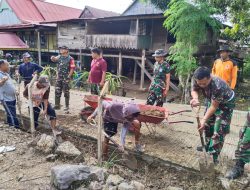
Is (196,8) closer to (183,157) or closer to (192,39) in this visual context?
(192,39)

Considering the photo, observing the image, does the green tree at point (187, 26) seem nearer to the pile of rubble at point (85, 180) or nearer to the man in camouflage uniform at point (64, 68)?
the man in camouflage uniform at point (64, 68)

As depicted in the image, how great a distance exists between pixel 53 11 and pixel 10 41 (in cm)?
740

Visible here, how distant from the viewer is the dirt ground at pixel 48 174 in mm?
3465

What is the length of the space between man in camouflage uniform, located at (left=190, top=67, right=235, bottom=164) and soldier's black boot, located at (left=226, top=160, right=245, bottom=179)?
31 cm

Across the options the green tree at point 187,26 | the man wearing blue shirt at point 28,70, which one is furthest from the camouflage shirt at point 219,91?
the green tree at point 187,26

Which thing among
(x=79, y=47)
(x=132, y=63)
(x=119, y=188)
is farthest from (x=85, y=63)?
(x=119, y=188)

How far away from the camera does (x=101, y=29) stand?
1812 centimetres

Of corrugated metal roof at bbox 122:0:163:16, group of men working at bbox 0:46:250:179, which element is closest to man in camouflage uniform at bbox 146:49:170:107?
group of men working at bbox 0:46:250:179

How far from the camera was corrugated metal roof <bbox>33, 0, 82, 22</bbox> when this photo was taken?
2506 cm

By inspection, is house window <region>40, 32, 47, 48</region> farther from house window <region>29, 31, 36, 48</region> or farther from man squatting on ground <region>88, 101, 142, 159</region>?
man squatting on ground <region>88, 101, 142, 159</region>

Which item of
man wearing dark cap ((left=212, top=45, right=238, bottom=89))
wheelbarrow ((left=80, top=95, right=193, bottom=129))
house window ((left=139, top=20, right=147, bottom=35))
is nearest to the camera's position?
wheelbarrow ((left=80, top=95, right=193, bottom=129))

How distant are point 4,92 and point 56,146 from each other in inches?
73.2

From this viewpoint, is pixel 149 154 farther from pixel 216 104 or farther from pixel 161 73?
pixel 161 73

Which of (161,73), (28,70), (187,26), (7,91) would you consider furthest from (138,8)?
(7,91)
